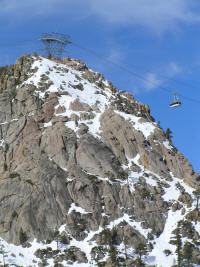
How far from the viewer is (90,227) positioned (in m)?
128

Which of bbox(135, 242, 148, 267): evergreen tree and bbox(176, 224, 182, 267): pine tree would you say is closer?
bbox(176, 224, 182, 267): pine tree

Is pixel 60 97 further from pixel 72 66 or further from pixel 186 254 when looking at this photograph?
pixel 186 254

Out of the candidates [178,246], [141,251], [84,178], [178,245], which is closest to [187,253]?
[178,246]

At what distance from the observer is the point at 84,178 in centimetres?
13800

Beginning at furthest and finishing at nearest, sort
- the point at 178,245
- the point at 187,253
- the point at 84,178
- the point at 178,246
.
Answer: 1. the point at 84,178
2. the point at 178,245
3. the point at 178,246
4. the point at 187,253

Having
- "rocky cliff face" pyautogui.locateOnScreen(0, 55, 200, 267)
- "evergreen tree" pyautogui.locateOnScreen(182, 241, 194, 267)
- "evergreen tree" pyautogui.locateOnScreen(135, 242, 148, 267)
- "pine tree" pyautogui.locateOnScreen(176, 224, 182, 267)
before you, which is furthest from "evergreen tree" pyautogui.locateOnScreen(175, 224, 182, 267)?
"evergreen tree" pyautogui.locateOnScreen(135, 242, 148, 267)

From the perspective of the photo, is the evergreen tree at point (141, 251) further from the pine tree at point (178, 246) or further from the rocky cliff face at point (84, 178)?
the pine tree at point (178, 246)

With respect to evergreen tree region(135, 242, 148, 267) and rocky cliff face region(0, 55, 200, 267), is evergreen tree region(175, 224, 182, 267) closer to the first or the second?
rocky cliff face region(0, 55, 200, 267)

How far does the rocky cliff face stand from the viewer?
4867 inches

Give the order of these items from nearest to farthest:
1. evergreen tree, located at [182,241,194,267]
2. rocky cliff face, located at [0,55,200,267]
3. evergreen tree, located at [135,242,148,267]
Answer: evergreen tree, located at [182,241,194,267]
evergreen tree, located at [135,242,148,267]
rocky cliff face, located at [0,55,200,267]

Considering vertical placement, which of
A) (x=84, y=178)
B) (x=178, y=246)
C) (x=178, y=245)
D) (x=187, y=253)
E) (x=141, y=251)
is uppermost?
(x=84, y=178)

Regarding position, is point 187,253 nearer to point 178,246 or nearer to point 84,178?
point 178,246

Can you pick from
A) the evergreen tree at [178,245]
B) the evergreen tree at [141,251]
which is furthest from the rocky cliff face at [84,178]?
the evergreen tree at [178,245]

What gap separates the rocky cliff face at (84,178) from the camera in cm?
12362
